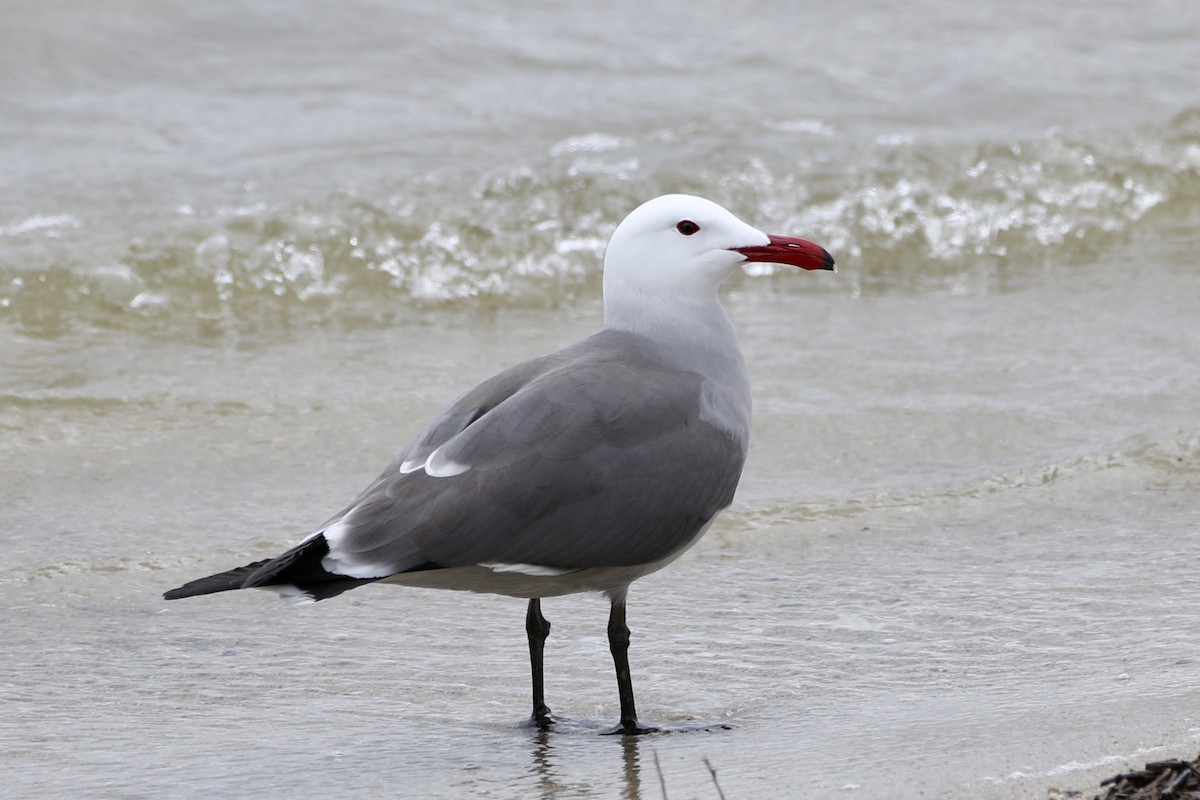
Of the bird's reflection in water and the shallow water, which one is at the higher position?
the shallow water

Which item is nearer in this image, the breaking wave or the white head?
the white head

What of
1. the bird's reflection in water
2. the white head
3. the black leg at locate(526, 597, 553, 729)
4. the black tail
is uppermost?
the white head

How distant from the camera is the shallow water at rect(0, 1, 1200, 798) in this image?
4.03 metres

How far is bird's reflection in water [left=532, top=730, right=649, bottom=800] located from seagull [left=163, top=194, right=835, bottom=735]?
A: 65 mm

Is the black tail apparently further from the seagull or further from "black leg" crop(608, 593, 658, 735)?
"black leg" crop(608, 593, 658, 735)

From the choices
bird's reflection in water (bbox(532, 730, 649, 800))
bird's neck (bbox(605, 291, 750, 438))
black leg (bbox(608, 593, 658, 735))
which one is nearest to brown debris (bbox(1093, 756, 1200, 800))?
bird's reflection in water (bbox(532, 730, 649, 800))

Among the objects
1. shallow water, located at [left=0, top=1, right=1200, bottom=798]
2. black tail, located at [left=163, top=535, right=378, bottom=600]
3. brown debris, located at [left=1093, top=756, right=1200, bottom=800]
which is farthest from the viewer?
shallow water, located at [left=0, top=1, right=1200, bottom=798]

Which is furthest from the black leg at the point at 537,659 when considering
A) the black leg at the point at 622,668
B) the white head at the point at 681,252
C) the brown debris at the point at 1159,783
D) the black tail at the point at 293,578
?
the brown debris at the point at 1159,783

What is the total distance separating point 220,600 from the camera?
5141mm

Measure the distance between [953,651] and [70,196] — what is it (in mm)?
6563

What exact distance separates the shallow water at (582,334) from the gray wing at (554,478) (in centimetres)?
47

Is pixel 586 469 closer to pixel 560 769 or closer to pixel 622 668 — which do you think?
pixel 622 668

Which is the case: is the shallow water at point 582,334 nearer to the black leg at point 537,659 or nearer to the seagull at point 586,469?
the black leg at point 537,659

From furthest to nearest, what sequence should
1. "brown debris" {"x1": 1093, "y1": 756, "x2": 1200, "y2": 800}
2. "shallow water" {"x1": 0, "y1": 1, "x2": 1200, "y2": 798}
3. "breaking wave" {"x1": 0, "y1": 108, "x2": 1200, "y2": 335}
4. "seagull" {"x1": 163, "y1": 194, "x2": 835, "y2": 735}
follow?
"breaking wave" {"x1": 0, "y1": 108, "x2": 1200, "y2": 335} → "shallow water" {"x1": 0, "y1": 1, "x2": 1200, "y2": 798} → "seagull" {"x1": 163, "y1": 194, "x2": 835, "y2": 735} → "brown debris" {"x1": 1093, "y1": 756, "x2": 1200, "y2": 800}
